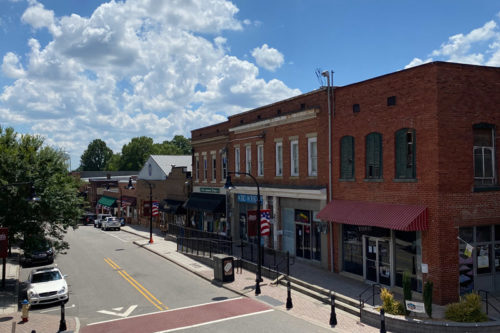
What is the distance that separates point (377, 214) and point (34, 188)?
16188mm

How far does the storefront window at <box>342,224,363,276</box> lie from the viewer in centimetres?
2059

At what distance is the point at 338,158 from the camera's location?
71.9 ft

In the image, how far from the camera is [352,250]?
2103cm

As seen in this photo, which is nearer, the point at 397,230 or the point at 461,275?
the point at 461,275

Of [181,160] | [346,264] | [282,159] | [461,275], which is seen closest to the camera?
[461,275]

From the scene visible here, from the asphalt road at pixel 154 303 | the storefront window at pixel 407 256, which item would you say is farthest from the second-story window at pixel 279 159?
the storefront window at pixel 407 256

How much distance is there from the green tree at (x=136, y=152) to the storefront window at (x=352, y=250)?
371 feet

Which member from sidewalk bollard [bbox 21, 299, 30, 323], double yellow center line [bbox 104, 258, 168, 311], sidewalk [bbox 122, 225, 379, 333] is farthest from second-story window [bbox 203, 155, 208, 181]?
sidewalk bollard [bbox 21, 299, 30, 323]

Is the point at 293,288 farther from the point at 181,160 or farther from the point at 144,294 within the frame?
the point at 181,160

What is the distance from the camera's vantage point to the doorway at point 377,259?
18969 mm

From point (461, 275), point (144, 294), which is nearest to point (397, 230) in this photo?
point (461, 275)

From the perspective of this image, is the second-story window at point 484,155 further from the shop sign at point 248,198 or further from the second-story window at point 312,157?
the shop sign at point 248,198

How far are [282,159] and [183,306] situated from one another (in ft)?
39.3

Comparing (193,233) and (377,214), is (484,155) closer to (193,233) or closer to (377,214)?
(377,214)
